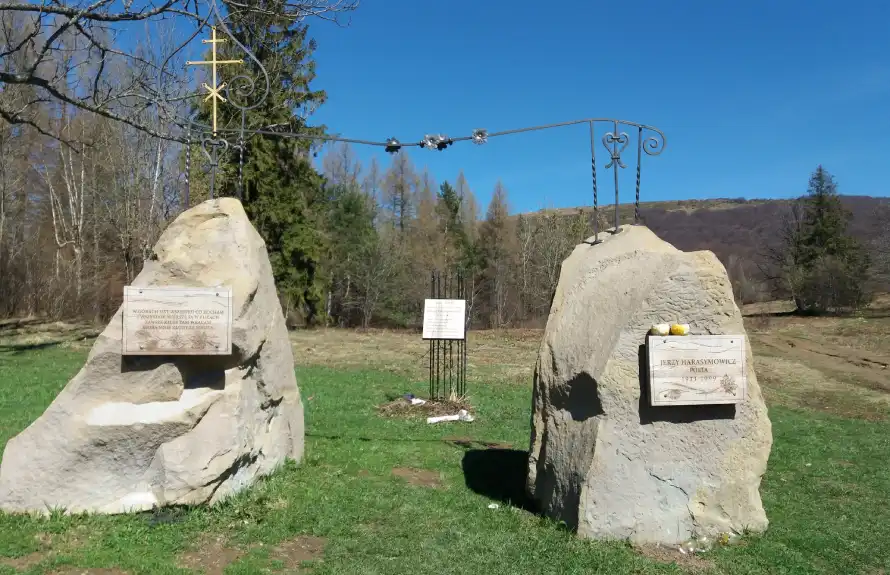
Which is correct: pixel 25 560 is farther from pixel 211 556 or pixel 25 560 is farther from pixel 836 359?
pixel 836 359

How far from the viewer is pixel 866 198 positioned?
62.3 metres

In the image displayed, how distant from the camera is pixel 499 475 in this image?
7043 mm

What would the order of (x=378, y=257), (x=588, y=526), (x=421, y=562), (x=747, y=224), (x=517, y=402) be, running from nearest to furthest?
(x=421, y=562), (x=588, y=526), (x=517, y=402), (x=378, y=257), (x=747, y=224)

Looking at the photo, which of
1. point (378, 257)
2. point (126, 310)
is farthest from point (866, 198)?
point (126, 310)

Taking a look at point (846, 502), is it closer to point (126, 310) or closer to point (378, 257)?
point (126, 310)

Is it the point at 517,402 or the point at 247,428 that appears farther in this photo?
the point at 517,402

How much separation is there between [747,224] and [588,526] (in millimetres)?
59401

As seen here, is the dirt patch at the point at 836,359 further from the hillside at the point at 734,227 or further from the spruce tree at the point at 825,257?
the hillside at the point at 734,227

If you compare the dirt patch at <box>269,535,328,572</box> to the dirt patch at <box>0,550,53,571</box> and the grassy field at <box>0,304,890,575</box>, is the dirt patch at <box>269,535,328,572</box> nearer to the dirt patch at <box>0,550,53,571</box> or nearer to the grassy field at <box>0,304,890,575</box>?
the grassy field at <box>0,304,890,575</box>

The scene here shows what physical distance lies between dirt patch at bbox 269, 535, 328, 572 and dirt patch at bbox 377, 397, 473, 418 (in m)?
5.56

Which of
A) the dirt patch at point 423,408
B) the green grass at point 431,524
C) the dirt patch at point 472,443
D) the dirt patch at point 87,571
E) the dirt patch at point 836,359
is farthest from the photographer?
the dirt patch at point 836,359

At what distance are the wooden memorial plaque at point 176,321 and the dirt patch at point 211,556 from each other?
1601mm

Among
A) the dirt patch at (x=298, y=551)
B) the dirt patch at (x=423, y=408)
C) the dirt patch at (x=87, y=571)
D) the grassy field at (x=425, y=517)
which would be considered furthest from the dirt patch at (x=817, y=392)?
the dirt patch at (x=87, y=571)

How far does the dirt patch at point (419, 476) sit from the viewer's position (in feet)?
21.9
